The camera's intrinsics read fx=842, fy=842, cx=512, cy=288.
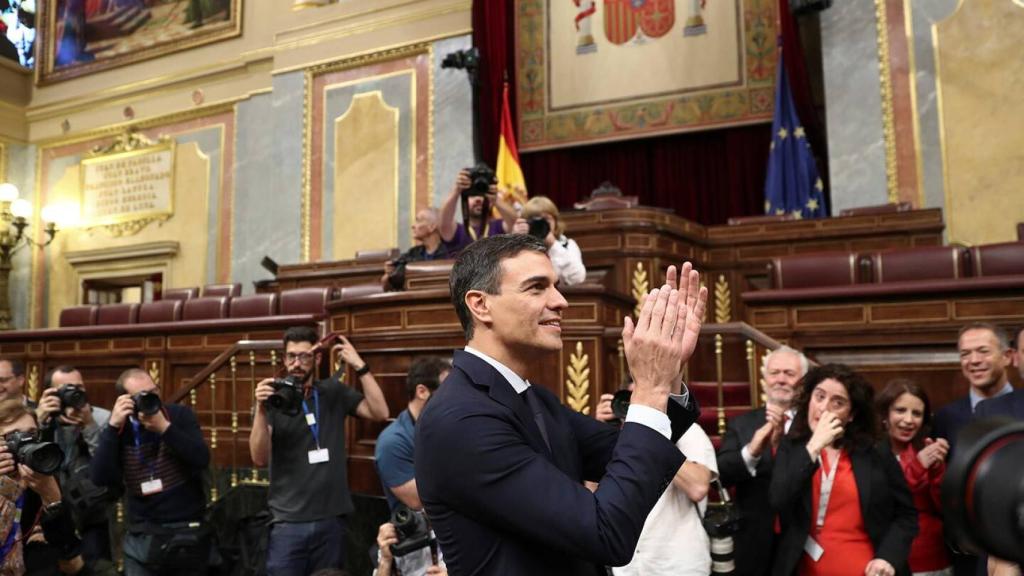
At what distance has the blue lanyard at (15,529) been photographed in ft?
8.00

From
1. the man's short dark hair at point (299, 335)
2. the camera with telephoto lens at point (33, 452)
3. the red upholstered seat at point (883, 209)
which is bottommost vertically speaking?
the camera with telephoto lens at point (33, 452)

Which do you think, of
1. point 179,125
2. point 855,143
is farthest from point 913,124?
point 179,125

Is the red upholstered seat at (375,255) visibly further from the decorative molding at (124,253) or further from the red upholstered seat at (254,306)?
the decorative molding at (124,253)

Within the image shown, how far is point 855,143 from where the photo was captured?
6973 mm

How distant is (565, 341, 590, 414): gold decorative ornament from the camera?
143 inches

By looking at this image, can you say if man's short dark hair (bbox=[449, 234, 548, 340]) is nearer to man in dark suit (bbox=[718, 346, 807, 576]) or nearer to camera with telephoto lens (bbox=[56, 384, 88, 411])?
man in dark suit (bbox=[718, 346, 807, 576])

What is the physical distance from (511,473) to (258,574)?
3237mm

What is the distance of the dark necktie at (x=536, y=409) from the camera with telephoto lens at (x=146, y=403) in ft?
7.08

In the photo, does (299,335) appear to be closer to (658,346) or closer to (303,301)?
(658,346)

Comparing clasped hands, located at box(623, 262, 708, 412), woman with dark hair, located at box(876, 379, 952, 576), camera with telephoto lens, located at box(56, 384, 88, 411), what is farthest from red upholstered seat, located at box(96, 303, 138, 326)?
clasped hands, located at box(623, 262, 708, 412)

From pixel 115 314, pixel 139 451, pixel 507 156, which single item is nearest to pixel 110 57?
pixel 115 314

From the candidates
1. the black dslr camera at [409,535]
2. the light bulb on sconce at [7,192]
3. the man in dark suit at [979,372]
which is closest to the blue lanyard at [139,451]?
the black dslr camera at [409,535]

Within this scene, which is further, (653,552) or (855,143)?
(855,143)

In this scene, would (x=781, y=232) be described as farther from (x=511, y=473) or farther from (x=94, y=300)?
(x=94, y=300)
